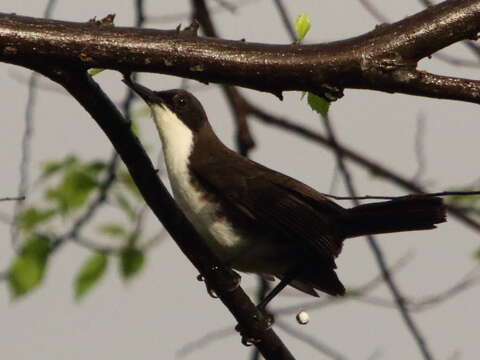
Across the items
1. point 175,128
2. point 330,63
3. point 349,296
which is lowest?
point 330,63

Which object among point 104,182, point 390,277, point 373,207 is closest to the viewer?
point 373,207

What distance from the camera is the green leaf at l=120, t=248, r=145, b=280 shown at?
6.26m

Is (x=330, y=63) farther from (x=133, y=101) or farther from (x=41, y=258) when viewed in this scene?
(x=41, y=258)

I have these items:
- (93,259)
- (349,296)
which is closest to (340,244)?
(349,296)

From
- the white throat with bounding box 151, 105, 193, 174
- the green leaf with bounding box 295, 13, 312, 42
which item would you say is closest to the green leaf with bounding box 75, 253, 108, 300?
the white throat with bounding box 151, 105, 193, 174

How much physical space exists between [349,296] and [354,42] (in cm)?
392

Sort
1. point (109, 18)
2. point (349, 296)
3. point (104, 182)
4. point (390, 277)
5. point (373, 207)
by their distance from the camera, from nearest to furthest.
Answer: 1. point (109, 18)
2. point (373, 207)
3. point (390, 277)
4. point (104, 182)
5. point (349, 296)

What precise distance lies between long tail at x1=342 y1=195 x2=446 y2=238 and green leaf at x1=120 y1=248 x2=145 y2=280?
201cm

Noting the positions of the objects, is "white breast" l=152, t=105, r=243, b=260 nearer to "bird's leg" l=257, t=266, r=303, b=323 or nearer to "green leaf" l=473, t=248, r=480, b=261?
"bird's leg" l=257, t=266, r=303, b=323

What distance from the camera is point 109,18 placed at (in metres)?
2.82

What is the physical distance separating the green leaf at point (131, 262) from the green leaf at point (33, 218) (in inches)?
20.5

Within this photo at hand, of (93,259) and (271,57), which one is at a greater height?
(93,259)

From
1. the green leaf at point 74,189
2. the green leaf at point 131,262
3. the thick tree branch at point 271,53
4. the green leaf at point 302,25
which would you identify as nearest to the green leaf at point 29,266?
the green leaf at point 74,189

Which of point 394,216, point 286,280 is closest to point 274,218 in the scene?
point 286,280
